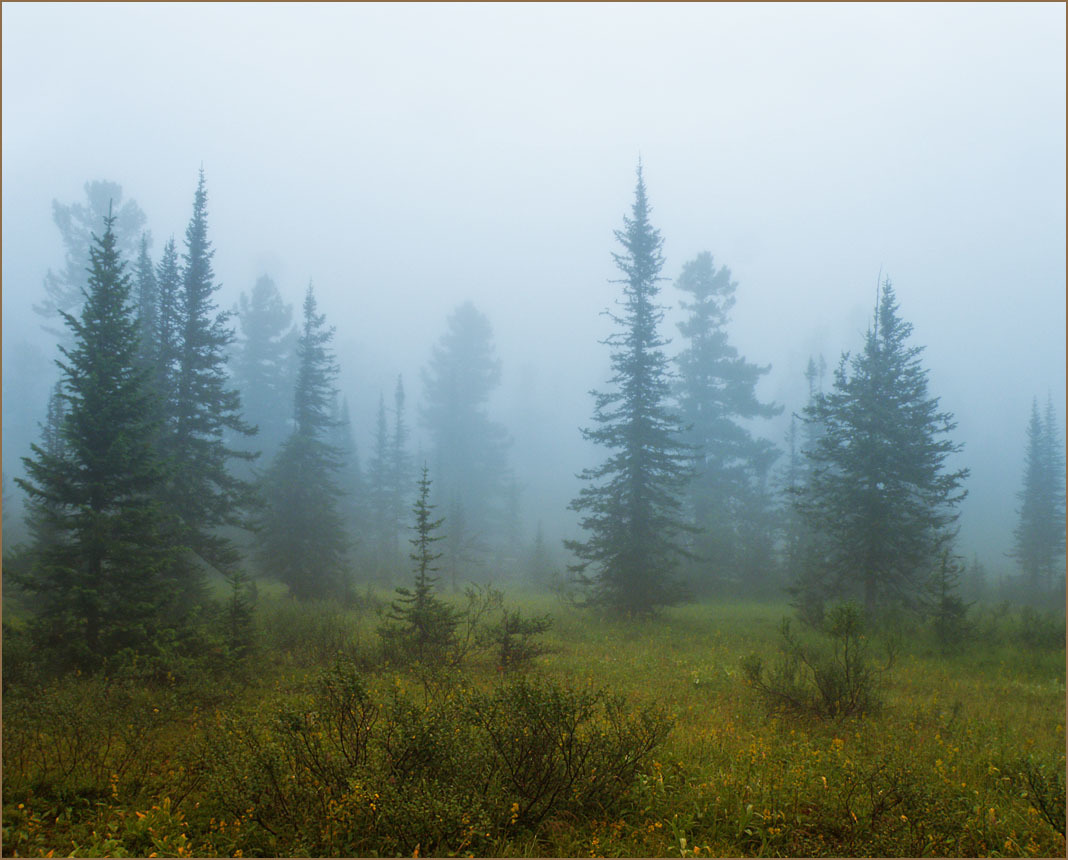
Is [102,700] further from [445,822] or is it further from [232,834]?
[445,822]

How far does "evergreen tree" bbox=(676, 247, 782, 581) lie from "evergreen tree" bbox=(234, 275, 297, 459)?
94.1ft

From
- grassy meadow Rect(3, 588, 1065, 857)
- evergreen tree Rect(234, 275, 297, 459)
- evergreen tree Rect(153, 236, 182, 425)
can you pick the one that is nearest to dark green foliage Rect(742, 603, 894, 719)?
grassy meadow Rect(3, 588, 1065, 857)

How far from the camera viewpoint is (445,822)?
434 centimetres

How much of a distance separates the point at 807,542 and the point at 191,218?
96.1 ft

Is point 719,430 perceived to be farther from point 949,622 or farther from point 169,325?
point 169,325

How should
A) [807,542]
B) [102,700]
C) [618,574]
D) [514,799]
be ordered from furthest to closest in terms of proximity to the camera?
1. [807,542]
2. [618,574]
3. [102,700]
4. [514,799]

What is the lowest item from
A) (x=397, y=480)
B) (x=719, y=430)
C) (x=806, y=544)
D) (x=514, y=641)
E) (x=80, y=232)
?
(x=514, y=641)

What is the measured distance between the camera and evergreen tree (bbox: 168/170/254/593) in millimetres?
15336

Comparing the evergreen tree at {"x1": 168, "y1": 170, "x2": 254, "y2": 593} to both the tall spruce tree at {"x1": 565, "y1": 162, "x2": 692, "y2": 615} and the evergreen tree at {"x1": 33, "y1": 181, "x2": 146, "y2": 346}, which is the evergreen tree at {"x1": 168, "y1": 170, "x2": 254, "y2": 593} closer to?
the evergreen tree at {"x1": 33, "y1": 181, "x2": 146, "y2": 346}

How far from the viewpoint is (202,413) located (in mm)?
16422

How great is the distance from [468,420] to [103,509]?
39685 millimetres

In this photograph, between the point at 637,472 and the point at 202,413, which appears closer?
the point at 202,413

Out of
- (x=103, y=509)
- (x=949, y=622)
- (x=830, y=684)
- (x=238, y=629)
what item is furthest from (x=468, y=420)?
(x=830, y=684)

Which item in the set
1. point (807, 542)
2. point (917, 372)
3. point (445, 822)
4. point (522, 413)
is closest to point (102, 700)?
A: point (445, 822)
